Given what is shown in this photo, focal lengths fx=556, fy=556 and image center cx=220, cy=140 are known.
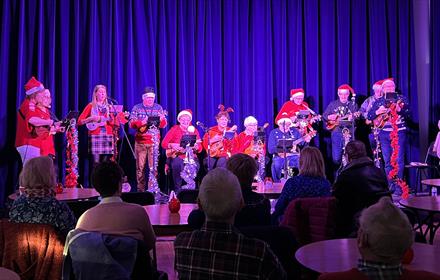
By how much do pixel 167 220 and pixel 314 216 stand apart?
0.93 meters

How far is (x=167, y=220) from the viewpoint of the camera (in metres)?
3.47

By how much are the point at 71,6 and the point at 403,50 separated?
5490 mm

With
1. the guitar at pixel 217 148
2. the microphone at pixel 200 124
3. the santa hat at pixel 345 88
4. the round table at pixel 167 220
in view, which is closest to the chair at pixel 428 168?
the santa hat at pixel 345 88

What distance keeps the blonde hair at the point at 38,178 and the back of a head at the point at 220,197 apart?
1143 millimetres

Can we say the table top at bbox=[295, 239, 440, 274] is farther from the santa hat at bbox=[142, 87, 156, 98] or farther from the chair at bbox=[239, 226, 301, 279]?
the santa hat at bbox=[142, 87, 156, 98]

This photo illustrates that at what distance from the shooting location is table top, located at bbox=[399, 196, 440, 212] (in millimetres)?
3725

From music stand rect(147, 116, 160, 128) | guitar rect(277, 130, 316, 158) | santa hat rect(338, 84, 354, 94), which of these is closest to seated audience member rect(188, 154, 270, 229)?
music stand rect(147, 116, 160, 128)

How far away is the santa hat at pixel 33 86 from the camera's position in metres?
7.20

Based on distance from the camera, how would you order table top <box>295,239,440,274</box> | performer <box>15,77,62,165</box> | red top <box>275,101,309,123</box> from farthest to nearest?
red top <box>275,101,309,123</box>, performer <box>15,77,62,165</box>, table top <box>295,239,440,274</box>

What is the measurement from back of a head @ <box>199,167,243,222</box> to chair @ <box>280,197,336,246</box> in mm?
1498

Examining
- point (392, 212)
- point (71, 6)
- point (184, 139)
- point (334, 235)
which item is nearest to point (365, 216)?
point (392, 212)

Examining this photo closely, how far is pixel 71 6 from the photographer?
823cm

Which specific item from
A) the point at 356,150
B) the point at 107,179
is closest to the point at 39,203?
the point at 107,179

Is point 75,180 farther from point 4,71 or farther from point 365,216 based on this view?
point 365,216
